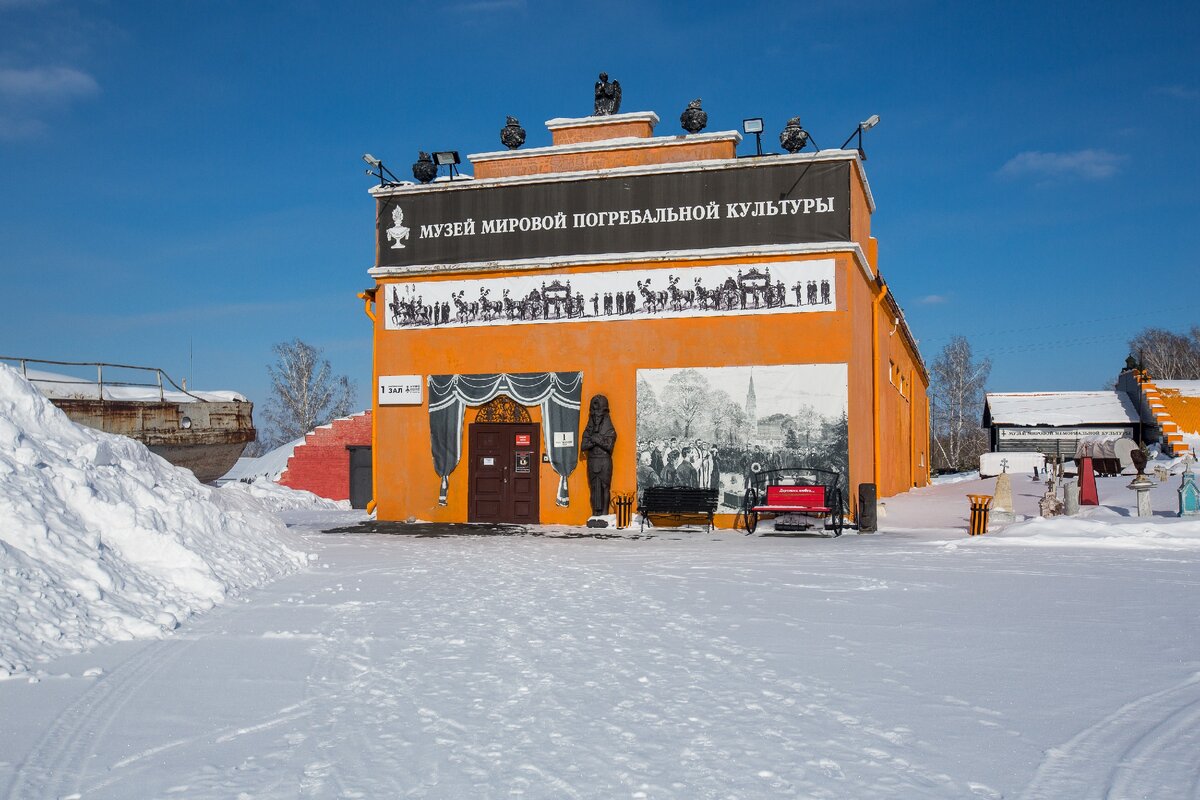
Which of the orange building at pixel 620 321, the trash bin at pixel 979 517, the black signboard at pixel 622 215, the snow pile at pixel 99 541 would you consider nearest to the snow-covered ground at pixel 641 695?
the snow pile at pixel 99 541

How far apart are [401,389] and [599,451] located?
4862mm

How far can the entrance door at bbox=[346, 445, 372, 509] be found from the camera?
26812 mm

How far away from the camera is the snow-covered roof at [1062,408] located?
4181 cm

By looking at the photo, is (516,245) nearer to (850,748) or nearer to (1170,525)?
(1170,525)

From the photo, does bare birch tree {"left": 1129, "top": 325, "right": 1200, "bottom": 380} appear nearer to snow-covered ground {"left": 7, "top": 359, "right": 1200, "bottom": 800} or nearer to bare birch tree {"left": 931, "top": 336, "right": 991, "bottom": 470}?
bare birch tree {"left": 931, "top": 336, "right": 991, "bottom": 470}

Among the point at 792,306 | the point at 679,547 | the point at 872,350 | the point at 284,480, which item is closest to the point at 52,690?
the point at 679,547

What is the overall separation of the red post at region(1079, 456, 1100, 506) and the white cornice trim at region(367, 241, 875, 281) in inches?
229

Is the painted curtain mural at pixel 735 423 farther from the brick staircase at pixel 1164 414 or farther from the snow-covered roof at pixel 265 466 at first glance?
the snow-covered roof at pixel 265 466

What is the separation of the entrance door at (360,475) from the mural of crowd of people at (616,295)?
21.9 ft

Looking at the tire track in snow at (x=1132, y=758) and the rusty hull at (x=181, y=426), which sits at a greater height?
the rusty hull at (x=181, y=426)

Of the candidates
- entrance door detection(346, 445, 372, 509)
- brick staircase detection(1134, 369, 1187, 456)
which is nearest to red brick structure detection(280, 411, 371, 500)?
entrance door detection(346, 445, 372, 509)

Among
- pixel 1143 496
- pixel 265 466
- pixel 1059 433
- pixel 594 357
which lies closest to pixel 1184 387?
pixel 1059 433

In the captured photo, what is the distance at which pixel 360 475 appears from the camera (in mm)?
27234

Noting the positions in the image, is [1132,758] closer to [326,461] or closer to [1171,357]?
[326,461]
